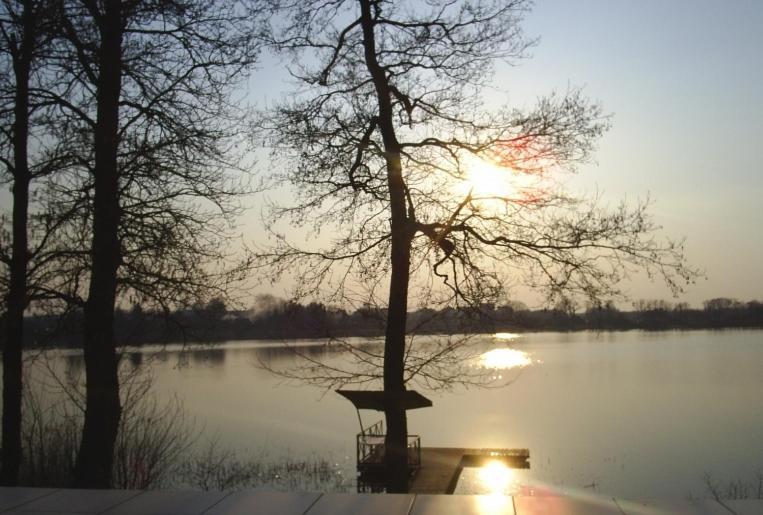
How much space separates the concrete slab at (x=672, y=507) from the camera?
5176 mm

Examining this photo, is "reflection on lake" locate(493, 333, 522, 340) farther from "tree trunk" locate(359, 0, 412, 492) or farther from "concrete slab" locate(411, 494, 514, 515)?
"concrete slab" locate(411, 494, 514, 515)

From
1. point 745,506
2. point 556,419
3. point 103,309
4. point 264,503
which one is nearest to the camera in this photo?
point 745,506

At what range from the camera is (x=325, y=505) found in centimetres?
559

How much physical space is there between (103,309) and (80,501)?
137 inches

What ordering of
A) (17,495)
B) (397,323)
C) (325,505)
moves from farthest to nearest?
1. (397,323)
2. (17,495)
3. (325,505)

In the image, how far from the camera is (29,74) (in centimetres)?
980

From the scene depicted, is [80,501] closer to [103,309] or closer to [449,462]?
[103,309]

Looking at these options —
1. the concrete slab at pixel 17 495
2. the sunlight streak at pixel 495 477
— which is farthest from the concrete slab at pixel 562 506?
the sunlight streak at pixel 495 477

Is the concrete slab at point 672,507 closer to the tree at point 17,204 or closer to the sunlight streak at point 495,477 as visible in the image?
the tree at point 17,204

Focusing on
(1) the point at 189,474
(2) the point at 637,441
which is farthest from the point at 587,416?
(1) the point at 189,474

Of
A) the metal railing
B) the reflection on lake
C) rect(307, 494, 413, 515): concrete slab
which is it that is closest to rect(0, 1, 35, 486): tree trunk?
rect(307, 494, 413, 515): concrete slab

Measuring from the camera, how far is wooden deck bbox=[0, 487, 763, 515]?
530 centimetres

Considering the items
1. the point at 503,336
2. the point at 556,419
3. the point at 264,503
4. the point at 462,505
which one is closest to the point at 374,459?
the point at 503,336

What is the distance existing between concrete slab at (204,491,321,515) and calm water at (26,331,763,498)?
561 centimetres
